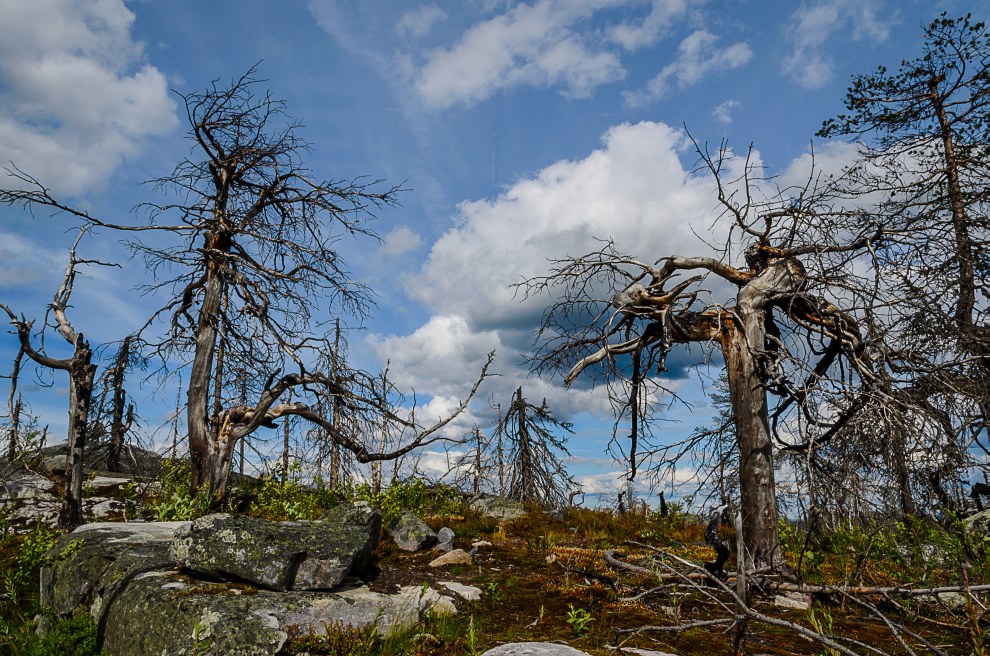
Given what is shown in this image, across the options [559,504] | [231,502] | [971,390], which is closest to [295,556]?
[231,502]

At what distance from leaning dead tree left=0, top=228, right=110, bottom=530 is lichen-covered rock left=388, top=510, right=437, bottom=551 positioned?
5.60 meters

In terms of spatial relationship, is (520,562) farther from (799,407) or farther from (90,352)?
(90,352)

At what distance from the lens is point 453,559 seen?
8.29 m

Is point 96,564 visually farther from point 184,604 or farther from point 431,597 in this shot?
point 431,597

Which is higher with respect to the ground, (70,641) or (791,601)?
(70,641)

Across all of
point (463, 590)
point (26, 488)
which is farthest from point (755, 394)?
point (26, 488)

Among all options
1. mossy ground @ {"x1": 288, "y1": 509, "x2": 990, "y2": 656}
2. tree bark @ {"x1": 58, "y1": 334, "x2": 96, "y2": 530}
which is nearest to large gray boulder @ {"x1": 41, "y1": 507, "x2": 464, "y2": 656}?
mossy ground @ {"x1": 288, "y1": 509, "x2": 990, "y2": 656}

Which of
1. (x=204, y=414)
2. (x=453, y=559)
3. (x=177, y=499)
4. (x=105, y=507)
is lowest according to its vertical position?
(x=453, y=559)

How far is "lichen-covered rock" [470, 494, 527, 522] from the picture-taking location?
14.3 m

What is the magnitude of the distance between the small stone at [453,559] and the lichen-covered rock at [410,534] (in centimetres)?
84

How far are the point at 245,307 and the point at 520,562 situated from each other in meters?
7.81

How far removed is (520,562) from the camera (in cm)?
866

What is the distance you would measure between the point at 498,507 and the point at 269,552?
909 centimetres

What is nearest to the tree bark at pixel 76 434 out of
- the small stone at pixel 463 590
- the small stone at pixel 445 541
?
the small stone at pixel 445 541
